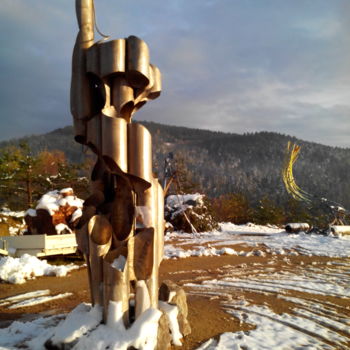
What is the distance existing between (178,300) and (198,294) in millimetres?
2566

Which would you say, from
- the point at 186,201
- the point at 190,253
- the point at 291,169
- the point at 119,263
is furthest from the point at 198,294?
the point at 291,169

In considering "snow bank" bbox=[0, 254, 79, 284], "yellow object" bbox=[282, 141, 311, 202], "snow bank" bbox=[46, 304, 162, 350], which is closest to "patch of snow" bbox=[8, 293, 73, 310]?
"snow bank" bbox=[0, 254, 79, 284]

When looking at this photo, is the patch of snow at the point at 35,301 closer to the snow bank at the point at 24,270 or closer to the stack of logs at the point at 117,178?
the snow bank at the point at 24,270

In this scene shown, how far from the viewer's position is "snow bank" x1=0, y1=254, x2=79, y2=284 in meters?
8.72

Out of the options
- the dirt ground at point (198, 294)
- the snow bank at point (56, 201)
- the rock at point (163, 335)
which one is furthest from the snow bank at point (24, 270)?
the rock at point (163, 335)

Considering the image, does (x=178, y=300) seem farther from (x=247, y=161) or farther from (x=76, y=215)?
(x=247, y=161)

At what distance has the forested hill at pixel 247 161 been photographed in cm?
7450

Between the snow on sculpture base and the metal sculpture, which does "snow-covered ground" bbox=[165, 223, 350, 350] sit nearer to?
the snow on sculpture base

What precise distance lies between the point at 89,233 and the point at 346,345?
385cm

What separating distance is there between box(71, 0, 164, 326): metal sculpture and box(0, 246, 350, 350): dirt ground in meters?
1.16

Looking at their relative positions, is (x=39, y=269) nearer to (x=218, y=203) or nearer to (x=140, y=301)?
(x=140, y=301)

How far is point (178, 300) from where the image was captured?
195 inches

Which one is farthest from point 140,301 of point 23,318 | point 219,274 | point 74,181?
point 74,181

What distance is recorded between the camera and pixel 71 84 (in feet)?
15.4
